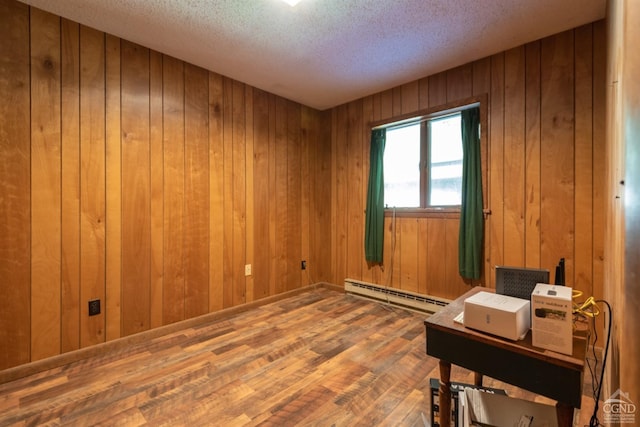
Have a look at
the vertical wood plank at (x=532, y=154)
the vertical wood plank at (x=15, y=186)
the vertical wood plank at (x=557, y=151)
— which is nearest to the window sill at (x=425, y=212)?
the vertical wood plank at (x=532, y=154)

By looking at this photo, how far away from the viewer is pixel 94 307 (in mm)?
2219

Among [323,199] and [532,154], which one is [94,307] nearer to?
[323,199]

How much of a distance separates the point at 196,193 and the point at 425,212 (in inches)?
92.1

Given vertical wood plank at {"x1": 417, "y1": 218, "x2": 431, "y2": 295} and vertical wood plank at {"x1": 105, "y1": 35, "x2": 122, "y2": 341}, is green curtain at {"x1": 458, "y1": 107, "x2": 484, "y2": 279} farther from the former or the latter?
vertical wood plank at {"x1": 105, "y1": 35, "x2": 122, "y2": 341}

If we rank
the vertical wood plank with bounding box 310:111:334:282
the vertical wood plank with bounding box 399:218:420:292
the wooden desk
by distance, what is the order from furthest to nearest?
the vertical wood plank with bounding box 310:111:334:282
the vertical wood plank with bounding box 399:218:420:292
the wooden desk

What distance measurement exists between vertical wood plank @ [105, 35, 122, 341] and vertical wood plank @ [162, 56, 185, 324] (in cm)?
34

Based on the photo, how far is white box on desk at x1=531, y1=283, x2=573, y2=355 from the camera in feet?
3.16

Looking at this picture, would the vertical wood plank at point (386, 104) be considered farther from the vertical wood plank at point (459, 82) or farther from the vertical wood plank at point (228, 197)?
the vertical wood plank at point (228, 197)

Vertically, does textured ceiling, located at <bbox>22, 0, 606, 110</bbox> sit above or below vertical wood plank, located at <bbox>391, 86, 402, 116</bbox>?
above

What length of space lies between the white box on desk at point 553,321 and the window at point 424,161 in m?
2.00

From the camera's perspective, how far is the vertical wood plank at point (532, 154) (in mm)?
2383

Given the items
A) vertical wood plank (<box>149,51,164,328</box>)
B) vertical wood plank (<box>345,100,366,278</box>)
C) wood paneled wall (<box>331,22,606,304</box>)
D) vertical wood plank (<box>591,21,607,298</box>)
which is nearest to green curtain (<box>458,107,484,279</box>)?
wood paneled wall (<box>331,22,606,304</box>)

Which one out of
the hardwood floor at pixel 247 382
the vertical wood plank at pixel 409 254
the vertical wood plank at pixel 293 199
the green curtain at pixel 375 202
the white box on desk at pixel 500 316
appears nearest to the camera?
the white box on desk at pixel 500 316

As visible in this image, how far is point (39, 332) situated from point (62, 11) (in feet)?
7.30
